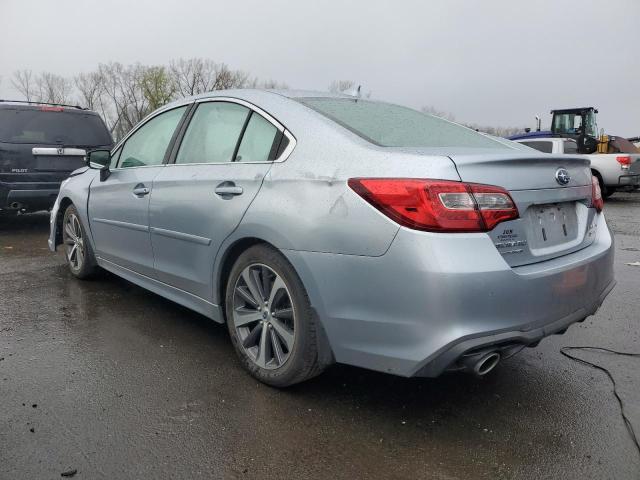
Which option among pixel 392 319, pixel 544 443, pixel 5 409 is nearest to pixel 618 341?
pixel 544 443

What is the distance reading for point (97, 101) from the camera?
57.4m

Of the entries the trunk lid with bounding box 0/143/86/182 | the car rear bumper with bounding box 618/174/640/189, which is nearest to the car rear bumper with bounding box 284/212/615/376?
the trunk lid with bounding box 0/143/86/182

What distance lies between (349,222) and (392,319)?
0.45m

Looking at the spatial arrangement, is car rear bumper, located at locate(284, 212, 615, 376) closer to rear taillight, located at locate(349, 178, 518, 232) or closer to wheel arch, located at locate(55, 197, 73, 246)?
rear taillight, located at locate(349, 178, 518, 232)

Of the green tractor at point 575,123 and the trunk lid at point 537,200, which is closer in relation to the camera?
the trunk lid at point 537,200

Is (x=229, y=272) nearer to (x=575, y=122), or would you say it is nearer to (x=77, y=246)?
(x=77, y=246)

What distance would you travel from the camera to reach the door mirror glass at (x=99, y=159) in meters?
4.51

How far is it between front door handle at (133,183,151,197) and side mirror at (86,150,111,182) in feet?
2.28

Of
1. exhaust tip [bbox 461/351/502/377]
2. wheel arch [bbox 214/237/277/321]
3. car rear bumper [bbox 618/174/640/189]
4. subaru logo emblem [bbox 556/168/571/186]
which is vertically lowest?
car rear bumper [bbox 618/174/640/189]

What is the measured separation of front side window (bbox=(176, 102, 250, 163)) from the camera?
3.28 m

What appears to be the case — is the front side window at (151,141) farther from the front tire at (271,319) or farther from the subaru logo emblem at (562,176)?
the subaru logo emblem at (562,176)

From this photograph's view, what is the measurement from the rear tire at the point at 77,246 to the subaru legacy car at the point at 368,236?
164cm

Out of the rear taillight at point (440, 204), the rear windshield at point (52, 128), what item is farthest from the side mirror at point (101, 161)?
the rear windshield at point (52, 128)

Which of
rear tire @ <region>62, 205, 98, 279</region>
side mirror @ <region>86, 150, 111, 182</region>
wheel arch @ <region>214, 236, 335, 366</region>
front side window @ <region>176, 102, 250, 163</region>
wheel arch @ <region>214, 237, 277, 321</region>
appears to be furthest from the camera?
rear tire @ <region>62, 205, 98, 279</region>
